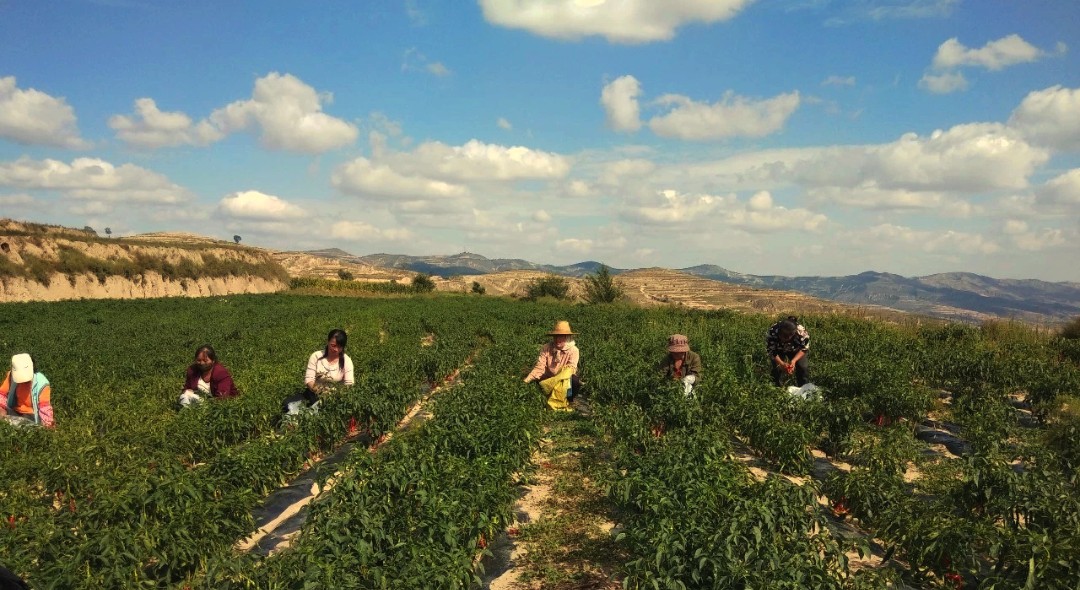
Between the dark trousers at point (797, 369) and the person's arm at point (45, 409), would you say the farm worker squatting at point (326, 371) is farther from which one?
the dark trousers at point (797, 369)

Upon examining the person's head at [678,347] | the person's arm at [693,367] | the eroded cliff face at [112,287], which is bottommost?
the eroded cliff face at [112,287]

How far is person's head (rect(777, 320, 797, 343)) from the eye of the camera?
10812 mm

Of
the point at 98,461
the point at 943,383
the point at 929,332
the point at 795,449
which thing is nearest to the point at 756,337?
the point at 943,383

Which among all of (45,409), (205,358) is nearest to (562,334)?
(205,358)

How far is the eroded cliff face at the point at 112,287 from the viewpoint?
43.1m

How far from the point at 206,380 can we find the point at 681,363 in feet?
26.9

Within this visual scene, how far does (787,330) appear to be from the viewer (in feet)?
35.6

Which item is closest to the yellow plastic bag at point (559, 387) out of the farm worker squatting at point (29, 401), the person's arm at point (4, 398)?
the farm worker squatting at point (29, 401)

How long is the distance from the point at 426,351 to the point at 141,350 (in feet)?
29.1

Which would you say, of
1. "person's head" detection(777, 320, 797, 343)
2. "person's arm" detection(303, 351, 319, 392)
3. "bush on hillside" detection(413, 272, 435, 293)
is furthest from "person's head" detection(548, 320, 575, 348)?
"bush on hillside" detection(413, 272, 435, 293)

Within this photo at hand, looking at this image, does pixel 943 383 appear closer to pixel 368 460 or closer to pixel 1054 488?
pixel 1054 488

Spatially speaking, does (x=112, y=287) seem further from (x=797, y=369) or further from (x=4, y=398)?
(x=797, y=369)

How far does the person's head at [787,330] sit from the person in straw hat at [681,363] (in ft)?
6.89

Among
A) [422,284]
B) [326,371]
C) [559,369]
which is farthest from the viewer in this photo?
[422,284]
